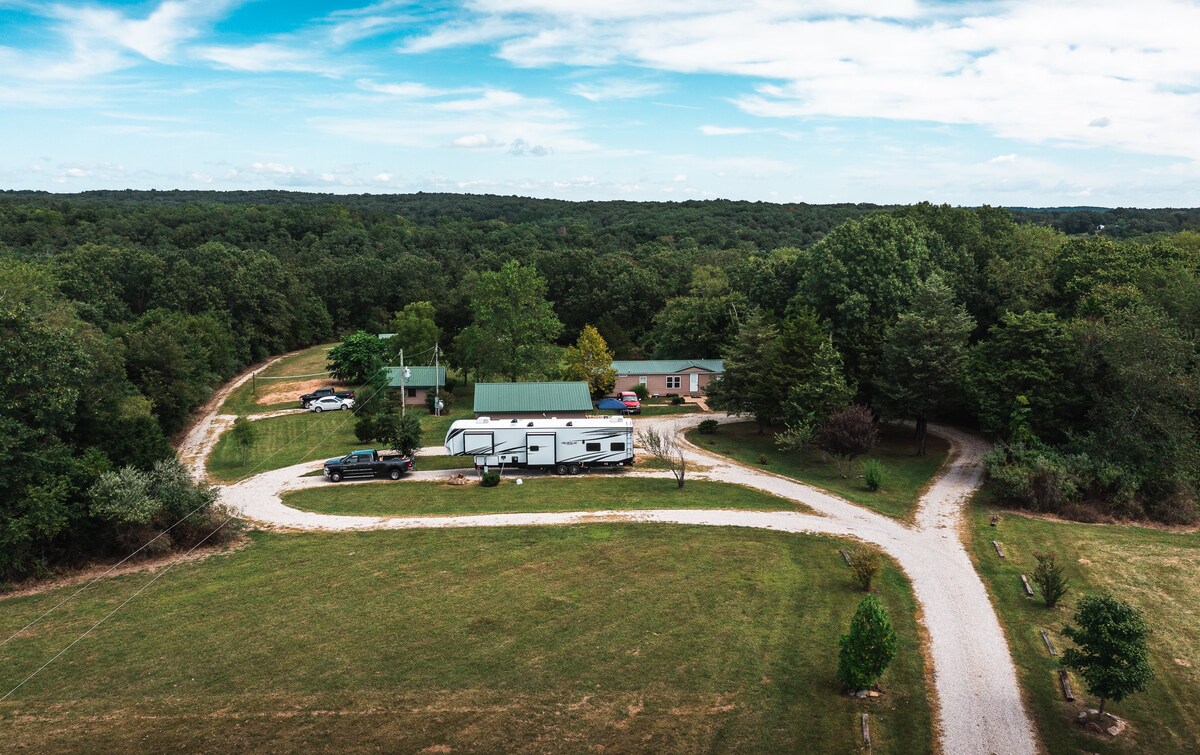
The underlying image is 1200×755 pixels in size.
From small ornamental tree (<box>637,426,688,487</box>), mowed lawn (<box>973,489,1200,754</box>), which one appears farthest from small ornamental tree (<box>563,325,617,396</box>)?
mowed lawn (<box>973,489,1200,754</box>)

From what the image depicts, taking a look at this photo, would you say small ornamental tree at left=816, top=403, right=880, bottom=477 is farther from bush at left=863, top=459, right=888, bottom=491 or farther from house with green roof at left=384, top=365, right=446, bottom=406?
house with green roof at left=384, top=365, right=446, bottom=406

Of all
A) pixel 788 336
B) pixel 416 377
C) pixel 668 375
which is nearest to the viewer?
pixel 788 336

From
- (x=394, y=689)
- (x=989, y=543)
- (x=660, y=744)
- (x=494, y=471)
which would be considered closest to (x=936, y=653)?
(x=660, y=744)

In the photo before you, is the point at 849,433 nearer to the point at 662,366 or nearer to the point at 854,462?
the point at 854,462

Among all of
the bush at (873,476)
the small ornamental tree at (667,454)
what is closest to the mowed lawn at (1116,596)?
the bush at (873,476)

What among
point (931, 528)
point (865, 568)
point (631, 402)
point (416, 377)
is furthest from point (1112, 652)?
point (416, 377)

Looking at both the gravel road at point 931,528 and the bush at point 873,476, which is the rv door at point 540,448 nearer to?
the gravel road at point 931,528
